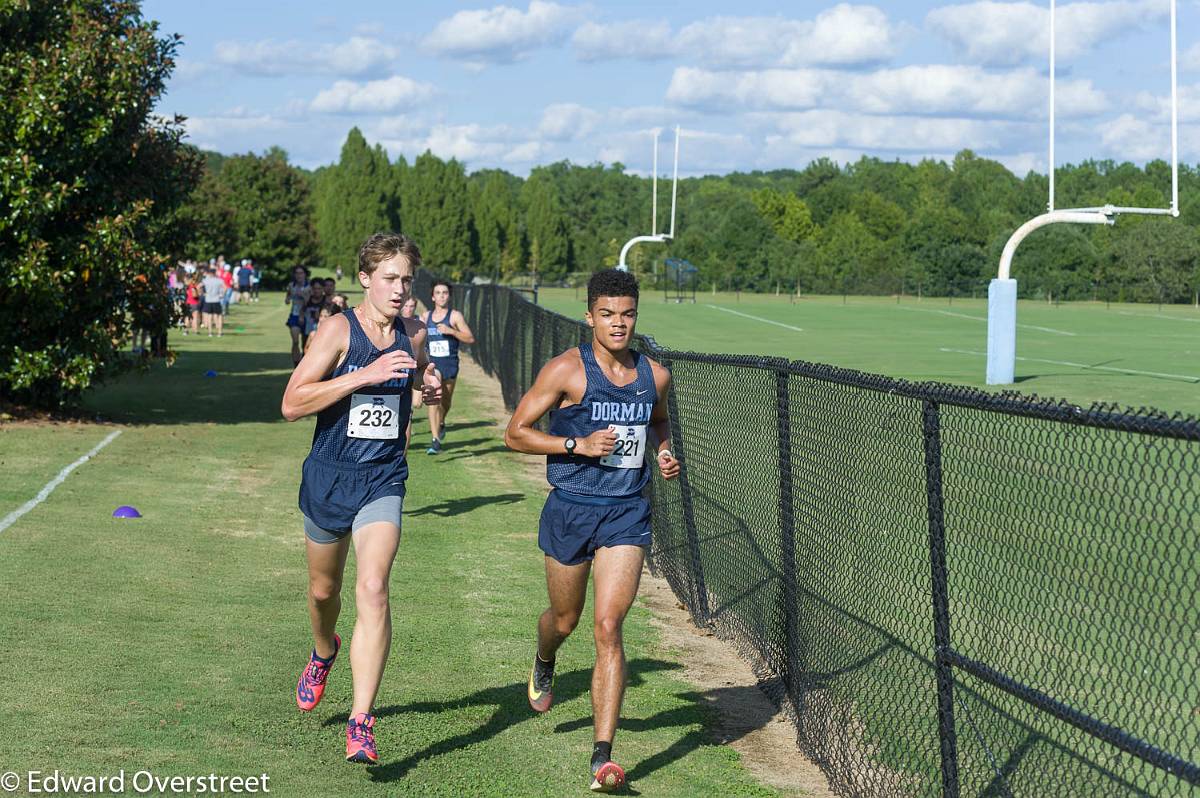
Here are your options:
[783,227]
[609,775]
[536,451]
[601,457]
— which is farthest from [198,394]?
[783,227]

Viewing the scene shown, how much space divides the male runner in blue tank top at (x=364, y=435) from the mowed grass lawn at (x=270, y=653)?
0.63 meters

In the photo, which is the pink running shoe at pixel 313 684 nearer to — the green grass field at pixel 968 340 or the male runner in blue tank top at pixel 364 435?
the male runner in blue tank top at pixel 364 435

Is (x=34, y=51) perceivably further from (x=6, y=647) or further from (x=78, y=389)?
(x=6, y=647)

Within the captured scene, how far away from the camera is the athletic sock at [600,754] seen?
6.00 m

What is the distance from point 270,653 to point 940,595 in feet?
13.3

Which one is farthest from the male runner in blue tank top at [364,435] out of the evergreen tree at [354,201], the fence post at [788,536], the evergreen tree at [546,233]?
the evergreen tree at [546,233]

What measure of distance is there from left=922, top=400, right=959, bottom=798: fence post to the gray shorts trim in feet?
7.08

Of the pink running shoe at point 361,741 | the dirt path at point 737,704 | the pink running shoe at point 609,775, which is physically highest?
the pink running shoe at point 361,741

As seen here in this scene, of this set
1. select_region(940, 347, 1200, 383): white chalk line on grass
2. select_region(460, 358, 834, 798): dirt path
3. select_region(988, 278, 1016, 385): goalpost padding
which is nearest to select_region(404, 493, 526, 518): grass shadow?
select_region(460, 358, 834, 798): dirt path

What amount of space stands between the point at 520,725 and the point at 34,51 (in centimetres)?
1474

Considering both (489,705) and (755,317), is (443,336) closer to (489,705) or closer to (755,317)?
(489,705)

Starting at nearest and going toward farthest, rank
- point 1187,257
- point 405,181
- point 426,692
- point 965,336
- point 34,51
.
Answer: point 426,692 < point 34,51 < point 965,336 < point 1187,257 < point 405,181

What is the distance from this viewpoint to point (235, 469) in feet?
53.0

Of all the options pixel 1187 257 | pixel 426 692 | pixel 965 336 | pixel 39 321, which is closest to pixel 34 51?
pixel 39 321
